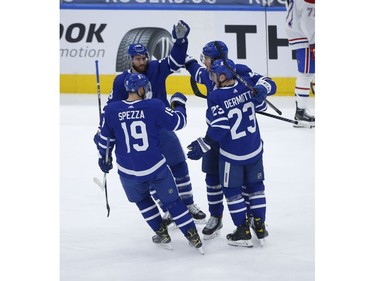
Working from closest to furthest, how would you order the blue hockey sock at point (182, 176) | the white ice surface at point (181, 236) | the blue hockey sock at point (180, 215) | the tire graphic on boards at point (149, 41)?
the white ice surface at point (181, 236) → the blue hockey sock at point (180, 215) → the blue hockey sock at point (182, 176) → the tire graphic on boards at point (149, 41)

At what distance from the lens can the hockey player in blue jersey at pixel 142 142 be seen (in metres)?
3.68

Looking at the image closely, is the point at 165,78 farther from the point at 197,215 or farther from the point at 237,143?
the point at 197,215

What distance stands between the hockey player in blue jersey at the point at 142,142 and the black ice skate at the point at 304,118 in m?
2.49

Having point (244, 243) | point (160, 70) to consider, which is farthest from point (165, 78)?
point (244, 243)

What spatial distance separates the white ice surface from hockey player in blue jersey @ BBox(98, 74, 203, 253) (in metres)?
0.20

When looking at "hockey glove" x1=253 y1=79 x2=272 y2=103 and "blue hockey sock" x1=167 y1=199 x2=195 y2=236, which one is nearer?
"hockey glove" x1=253 y1=79 x2=272 y2=103

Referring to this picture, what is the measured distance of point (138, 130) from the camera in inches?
145

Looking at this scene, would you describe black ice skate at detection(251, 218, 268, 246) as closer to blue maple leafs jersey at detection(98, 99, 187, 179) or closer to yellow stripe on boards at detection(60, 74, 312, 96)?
blue maple leafs jersey at detection(98, 99, 187, 179)

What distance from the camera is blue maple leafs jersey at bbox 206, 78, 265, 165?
3.76 metres

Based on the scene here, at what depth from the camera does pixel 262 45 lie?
7.63 m

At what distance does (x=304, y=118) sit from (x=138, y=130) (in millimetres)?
2900

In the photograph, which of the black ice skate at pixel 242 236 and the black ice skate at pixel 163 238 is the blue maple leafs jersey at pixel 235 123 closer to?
the black ice skate at pixel 242 236

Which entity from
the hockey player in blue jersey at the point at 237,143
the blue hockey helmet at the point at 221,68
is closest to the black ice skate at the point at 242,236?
the hockey player in blue jersey at the point at 237,143

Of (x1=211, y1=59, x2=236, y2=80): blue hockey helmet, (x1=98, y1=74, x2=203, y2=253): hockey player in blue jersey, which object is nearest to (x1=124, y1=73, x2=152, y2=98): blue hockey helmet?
(x1=98, y1=74, x2=203, y2=253): hockey player in blue jersey
